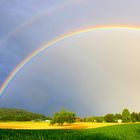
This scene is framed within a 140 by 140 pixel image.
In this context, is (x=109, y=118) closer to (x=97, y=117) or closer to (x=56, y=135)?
(x=97, y=117)

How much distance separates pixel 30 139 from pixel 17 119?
10860 cm

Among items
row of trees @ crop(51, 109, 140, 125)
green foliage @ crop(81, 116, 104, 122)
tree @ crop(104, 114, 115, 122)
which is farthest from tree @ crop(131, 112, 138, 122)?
green foliage @ crop(81, 116, 104, 122)

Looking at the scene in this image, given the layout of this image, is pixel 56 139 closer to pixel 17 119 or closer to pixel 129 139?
pixel 129 139

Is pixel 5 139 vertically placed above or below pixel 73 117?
below

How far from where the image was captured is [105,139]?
21500mm

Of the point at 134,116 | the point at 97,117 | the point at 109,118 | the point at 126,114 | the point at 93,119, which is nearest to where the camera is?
the point at 134,116

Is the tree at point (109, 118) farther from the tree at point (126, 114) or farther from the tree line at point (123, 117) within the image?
the tree at point (126, 114)

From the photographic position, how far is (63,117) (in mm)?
98188

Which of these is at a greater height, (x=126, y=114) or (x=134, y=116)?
(x=126, y=114)

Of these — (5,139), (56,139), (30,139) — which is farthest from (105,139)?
(5,139)

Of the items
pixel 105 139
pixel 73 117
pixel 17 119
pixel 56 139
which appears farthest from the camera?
pixel 17 119

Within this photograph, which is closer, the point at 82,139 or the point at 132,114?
the point at 82,139

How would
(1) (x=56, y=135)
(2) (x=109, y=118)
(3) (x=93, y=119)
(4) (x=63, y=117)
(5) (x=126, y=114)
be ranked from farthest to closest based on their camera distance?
(3) (x=93, y=119)
(5) (x=126, y=114)
(2) (x=109, y=118)
(4) (x=63, y=117)
(1) (x=56, y=135)

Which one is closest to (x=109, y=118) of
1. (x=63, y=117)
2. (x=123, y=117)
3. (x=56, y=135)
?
(x=123, y=117)
